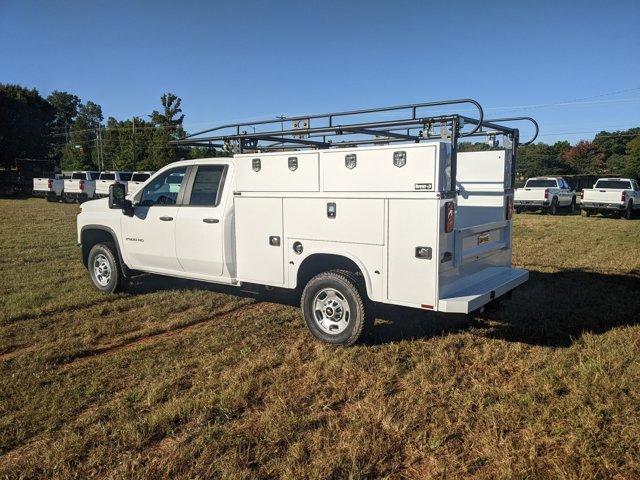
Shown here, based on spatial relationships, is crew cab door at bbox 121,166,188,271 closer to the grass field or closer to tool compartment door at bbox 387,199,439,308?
the grass field

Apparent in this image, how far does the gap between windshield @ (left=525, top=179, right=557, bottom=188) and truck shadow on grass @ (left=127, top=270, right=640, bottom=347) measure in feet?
54.4

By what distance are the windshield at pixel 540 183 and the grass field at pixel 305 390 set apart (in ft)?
58.3

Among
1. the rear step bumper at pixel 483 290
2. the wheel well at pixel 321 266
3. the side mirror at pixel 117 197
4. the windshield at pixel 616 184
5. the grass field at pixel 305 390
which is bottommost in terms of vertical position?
the grass field at pixel 305 390

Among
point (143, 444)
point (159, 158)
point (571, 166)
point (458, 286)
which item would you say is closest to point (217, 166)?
point (458, 286)

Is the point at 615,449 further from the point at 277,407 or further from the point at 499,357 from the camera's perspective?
the point at 277,407

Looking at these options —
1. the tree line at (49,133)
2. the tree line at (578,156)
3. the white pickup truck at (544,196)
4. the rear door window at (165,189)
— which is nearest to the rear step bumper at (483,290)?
the rear door window at (165,189)

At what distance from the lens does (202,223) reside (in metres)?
6.21

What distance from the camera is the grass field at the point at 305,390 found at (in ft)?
10.5

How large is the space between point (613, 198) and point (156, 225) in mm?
20174

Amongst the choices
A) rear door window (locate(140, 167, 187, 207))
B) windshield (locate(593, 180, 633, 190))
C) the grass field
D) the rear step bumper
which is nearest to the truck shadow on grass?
the grass field

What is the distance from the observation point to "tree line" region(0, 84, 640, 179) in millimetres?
47812

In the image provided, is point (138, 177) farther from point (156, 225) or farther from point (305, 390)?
point (305, 390)

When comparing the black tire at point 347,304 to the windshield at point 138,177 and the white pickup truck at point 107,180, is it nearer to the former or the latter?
the white pickup truck at point 107,180

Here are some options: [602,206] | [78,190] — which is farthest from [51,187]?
[602,206]
